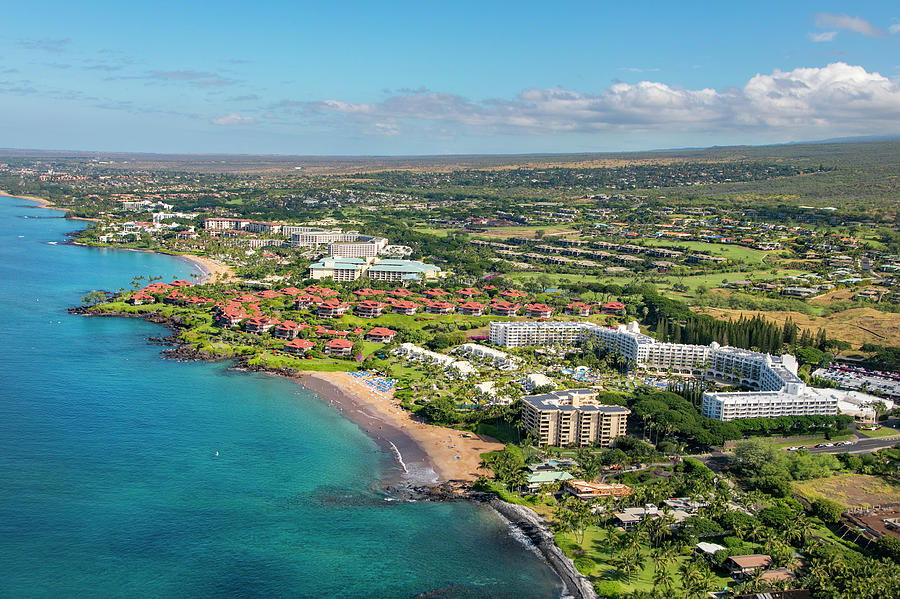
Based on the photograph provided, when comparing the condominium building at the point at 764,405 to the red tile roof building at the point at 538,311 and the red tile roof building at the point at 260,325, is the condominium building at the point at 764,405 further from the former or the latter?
the red tile roof building at the point at 260,325

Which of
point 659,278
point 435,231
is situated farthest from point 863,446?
point 435,231

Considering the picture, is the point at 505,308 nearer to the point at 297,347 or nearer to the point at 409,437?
the point at 297,347

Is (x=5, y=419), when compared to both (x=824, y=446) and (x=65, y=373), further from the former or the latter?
(x=824, y=446)

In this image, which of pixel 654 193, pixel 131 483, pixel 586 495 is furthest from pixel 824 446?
pixel 654 193

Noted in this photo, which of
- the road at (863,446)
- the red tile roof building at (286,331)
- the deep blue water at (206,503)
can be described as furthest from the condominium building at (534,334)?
the road at (863,446)

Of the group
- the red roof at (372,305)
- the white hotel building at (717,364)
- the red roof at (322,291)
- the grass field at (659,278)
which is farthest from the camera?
the grass field at (659,278)

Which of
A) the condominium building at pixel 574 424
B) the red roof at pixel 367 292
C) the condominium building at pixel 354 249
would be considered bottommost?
the condominium building at pixel 574 424

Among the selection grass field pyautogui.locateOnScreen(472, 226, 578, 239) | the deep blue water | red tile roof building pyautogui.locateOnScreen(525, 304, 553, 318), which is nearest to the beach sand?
the deep blue water
